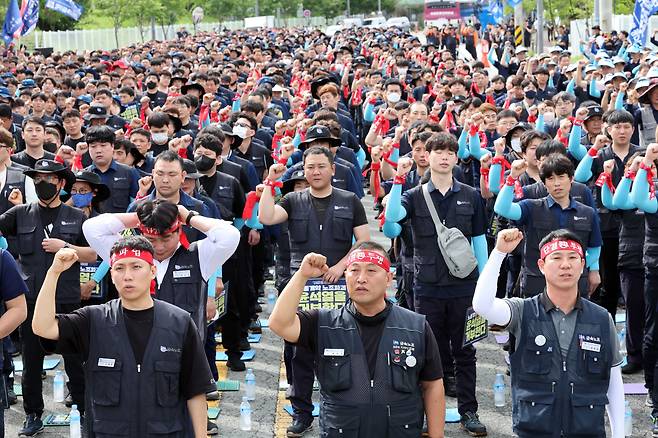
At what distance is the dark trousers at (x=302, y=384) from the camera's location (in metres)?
9.08

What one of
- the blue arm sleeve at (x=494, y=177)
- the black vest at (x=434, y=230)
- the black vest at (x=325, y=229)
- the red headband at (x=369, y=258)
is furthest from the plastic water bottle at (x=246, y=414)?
the red headband at (x=369, y=258)

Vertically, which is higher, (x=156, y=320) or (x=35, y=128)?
(x=35, y=128)

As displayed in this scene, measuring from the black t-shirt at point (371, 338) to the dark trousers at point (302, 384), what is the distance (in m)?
3.08

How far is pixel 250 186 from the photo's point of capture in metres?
11.4

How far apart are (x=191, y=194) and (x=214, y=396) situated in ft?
5.55

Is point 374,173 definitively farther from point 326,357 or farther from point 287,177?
point 326,357

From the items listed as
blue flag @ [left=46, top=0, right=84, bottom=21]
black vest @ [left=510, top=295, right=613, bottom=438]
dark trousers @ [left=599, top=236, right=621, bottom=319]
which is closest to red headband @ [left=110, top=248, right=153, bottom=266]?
black vest @ [left=510, top=295, right=613, bottom=438]

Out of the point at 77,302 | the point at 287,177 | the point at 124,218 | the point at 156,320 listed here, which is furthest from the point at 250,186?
the point at 156,320

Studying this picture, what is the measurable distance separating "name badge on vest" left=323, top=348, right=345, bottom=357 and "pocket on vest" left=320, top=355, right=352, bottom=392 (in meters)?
0.01

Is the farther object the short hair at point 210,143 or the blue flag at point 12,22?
the blue flag at point 12,22

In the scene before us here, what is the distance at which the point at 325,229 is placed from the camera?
9.02 metres

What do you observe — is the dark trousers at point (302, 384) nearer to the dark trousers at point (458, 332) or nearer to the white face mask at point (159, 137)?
the dark trousers at point (458, 332)

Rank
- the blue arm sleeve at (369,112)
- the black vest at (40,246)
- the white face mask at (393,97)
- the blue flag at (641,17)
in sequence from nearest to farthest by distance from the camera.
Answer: the black vest at (40,246) < the white face mask at (393,97) < the blue arm sleeve at (369,112) < the blue flag at (641,17)

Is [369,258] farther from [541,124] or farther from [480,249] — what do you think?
[541,124]
